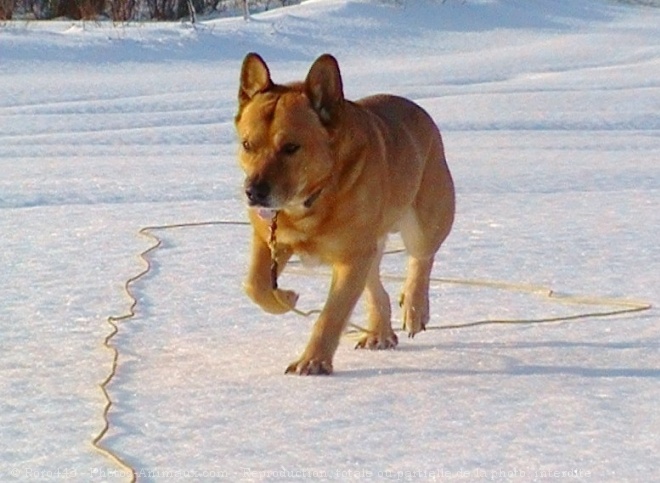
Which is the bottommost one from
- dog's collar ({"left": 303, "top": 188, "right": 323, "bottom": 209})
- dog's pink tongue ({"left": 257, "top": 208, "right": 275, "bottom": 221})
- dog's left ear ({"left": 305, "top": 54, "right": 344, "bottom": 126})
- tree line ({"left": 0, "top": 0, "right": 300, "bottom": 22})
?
tree line ({"left": 0, "top": 0, "right": 300, "bottom": 22})

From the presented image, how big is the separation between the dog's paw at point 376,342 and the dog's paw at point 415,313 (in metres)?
0.08

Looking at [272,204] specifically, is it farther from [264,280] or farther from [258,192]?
[264,280]

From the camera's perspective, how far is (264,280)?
4477 mm

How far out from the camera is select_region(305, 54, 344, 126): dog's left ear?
438cm

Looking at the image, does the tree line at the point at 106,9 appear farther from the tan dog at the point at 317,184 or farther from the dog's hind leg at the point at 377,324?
the tan dog at the point at 317,184

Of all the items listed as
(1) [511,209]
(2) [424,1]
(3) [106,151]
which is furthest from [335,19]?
(1) [511,209]

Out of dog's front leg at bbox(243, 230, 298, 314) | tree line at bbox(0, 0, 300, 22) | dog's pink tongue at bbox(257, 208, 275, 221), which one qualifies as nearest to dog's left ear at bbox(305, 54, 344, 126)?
dog's pink tongue at bbox(257, 208, 275, 221)

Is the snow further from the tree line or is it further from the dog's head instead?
the tree line

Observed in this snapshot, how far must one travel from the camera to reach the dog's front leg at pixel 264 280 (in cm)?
448

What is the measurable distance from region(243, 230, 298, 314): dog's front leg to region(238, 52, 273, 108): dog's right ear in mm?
422

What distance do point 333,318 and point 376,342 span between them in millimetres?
467

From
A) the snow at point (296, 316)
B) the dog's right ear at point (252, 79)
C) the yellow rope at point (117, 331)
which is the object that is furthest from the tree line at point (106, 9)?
the dog's right ear at point (252, 79)

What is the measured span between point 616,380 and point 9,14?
1556 centimetres

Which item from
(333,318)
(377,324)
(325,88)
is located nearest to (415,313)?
(377,324)
